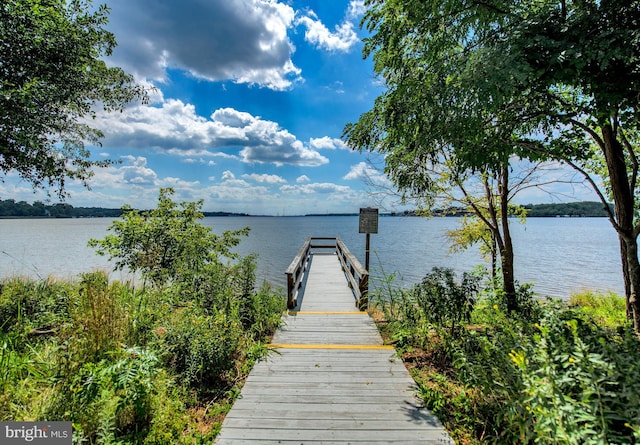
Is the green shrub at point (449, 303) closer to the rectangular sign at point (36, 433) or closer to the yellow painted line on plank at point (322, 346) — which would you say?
the yellow painted line on plank at point (322, 346)

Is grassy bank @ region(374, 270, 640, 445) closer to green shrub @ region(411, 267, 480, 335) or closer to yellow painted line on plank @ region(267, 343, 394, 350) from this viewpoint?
green shrub @ region(411, 267, 480, 335)

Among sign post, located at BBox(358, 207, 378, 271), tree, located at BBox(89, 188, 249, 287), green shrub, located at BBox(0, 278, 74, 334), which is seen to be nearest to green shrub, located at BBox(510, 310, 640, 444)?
green shrub, located at BBox(0, 278, 74, 334)

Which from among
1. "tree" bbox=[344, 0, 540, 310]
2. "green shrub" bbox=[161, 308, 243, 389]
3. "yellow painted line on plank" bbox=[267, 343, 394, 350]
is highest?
"tree" bbox=[344, 0, 540, 310]

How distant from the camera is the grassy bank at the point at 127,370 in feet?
7.38

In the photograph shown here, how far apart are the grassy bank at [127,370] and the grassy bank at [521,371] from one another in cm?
→ 207

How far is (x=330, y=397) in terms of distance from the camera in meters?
2.93

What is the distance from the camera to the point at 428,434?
2.40 m

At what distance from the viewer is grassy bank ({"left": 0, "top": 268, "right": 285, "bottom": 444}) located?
7.38ft

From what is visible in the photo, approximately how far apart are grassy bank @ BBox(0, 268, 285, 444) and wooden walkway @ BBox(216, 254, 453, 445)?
251 millimetres

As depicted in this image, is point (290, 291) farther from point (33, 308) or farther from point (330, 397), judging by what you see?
point (33, 308)

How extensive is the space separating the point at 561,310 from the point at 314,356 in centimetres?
269

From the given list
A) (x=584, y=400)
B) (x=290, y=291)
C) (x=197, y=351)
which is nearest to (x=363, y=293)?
(x=290, y=291)

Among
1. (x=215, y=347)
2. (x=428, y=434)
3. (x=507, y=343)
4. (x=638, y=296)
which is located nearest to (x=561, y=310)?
(x=507, y=343)

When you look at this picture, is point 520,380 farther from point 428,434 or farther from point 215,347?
point 215,347
